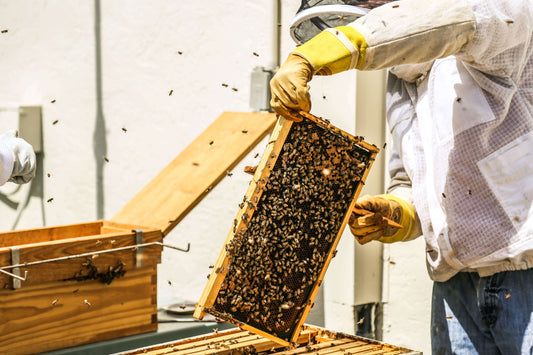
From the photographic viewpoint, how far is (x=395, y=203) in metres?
2.13

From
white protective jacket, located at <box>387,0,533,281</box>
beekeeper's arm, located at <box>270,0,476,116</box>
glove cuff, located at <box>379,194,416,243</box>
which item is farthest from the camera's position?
glove cuff, located at <box>379,194,416,243</box>

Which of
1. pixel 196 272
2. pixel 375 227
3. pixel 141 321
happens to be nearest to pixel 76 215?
pixel 196 272

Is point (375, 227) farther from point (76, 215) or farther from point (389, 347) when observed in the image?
point (76, 215)

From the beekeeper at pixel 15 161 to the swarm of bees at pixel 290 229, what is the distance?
126cm

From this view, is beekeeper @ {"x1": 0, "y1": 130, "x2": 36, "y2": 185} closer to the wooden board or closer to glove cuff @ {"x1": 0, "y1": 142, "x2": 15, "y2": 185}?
A: glove cuff @ {"x1": 0, "y1": 142, "x2": 15, "y2": 185}

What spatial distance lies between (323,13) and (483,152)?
0.57m

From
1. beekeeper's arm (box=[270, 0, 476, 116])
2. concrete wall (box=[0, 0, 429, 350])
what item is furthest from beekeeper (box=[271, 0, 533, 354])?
concrete wall (box=[0, 0, 429, 350])

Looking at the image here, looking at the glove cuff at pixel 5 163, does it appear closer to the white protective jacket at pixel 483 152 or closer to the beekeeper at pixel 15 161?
the beekeeper at pixel 15 161

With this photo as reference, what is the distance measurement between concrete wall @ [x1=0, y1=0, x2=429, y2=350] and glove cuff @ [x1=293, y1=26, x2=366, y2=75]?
1342mm

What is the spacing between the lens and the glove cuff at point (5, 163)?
2.63 m

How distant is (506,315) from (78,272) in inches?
54.7

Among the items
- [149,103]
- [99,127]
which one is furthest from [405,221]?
[99,127]

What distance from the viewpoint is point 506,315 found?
72.2 inches

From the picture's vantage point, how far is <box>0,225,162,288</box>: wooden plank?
2236mm
